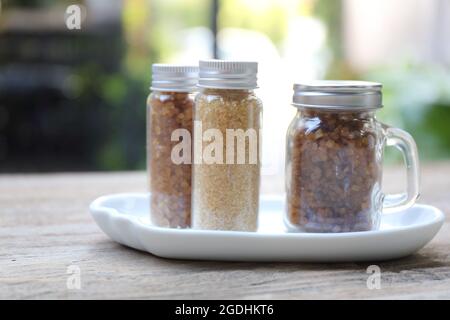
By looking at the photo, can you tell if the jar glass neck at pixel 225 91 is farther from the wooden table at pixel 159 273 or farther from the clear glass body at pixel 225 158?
the wooden table at pixel 159 273

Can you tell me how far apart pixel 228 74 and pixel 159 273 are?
24 centimetres

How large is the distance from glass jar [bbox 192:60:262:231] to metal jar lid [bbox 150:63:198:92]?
1.6 inches

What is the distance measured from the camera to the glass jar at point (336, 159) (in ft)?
2.55

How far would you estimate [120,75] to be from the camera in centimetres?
291

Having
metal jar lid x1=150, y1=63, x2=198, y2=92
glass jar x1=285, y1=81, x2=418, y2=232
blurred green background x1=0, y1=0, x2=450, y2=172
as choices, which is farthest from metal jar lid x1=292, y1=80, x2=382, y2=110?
blurred green background x1=0, y1=0, x2=450, y2=172

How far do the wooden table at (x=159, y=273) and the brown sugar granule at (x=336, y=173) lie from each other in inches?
2.4

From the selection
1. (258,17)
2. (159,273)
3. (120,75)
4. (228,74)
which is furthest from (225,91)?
(258,17)

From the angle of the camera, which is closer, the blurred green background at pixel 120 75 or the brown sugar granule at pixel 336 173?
the brown sugar granule at pixel 336 173

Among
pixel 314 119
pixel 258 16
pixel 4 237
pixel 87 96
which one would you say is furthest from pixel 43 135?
pixel 314 119

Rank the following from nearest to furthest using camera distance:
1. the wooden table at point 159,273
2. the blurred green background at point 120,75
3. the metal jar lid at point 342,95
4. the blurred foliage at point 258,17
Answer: the wooden table at point 159,273, the metal jar lid at point 342,95, the blurred green background at point 120,75, the blurred foliage at point 258,17

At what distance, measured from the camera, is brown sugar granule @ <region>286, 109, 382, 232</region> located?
78cm

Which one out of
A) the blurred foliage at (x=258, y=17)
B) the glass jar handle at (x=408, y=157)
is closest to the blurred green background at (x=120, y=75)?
the blurred foliage at (x=258, y=17)

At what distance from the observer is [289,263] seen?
76cm
